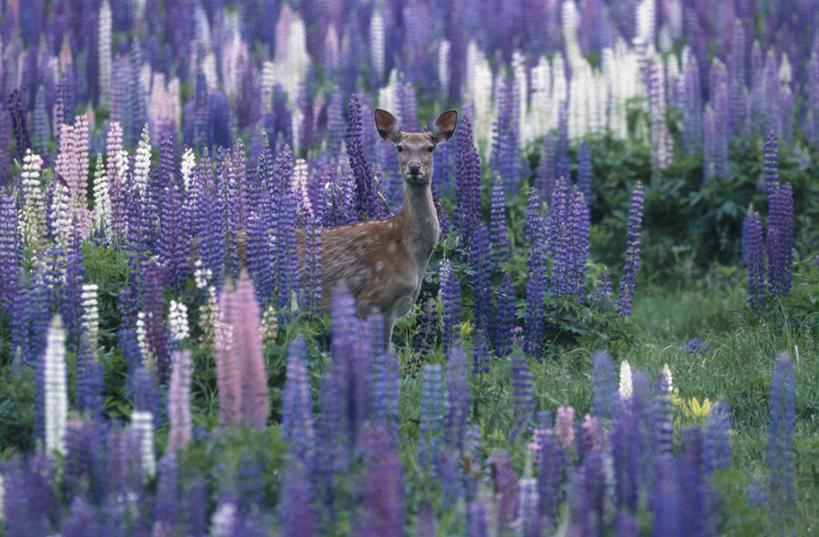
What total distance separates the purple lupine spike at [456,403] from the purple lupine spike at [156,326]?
171 cm

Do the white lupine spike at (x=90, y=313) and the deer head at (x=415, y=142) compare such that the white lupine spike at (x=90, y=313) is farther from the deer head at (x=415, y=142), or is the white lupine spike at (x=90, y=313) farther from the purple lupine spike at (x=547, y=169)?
the purple lupine spike at (x=547, y=169)

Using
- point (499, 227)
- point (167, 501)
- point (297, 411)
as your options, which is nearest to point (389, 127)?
point (499, 227)

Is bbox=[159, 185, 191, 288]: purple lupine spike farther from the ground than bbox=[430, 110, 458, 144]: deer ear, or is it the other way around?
bbox=[430, 110, 458, 144]: deer ear

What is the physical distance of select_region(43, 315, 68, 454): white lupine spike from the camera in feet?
18.4

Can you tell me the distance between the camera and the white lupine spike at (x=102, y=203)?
8.73 m

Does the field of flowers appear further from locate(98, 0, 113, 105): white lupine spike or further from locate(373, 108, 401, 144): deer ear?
locate(373, 108, 401, 144): deer ear

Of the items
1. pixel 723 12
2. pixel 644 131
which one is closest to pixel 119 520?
pixel 644 131

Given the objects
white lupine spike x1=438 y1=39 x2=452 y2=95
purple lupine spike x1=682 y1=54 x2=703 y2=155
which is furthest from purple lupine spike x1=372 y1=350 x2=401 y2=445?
white lupine spike x1=438 y1=39 x2=452 y2=95

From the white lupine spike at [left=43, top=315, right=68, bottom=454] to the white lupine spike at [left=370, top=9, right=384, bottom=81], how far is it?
1088 cm

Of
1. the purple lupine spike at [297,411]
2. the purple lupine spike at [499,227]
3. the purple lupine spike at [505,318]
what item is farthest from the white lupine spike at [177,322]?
the purple lupine spike at [499,227]

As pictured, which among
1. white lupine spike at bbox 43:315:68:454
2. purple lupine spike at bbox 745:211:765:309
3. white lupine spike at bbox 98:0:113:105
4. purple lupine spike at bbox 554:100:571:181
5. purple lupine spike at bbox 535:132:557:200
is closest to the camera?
white lupine spike at bbox 43:315:68:454

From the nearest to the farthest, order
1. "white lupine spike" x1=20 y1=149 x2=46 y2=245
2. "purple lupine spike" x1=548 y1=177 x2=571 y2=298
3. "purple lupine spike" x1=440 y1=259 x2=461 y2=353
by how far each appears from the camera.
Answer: "purple lupine spike" x1=440 y1=259 x2=461 y2=353 < "white lupine spike" x1=20 y1=149 x2=46 y2=245 < "purple lupine spike" x1=548 y1=177 x2=571 y2=298

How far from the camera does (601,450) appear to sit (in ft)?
18.7

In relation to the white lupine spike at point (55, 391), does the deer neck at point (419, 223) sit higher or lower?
higher
